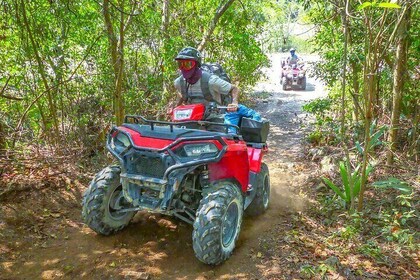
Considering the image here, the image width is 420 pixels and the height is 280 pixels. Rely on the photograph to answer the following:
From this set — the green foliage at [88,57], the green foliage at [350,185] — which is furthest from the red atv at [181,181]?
the green foliage at [350,185]

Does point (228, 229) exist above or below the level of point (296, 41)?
below

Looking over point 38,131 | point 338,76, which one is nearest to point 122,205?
point 38,131

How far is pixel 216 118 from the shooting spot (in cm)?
415

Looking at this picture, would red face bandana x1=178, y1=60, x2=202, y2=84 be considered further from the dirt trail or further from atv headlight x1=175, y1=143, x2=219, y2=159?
the dirt trail

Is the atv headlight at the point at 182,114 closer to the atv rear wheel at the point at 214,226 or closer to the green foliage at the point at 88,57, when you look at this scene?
the atv rear wheel at the point at 214,226

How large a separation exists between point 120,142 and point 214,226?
1227mm

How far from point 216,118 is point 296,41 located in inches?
1201

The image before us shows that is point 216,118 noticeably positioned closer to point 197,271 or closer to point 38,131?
point 197,271

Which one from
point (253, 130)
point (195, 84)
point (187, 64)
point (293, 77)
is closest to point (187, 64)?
point (187, 64)

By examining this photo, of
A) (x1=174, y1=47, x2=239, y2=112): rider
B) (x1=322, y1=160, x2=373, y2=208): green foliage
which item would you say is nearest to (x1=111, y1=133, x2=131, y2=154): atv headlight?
(x1=174, y1=47, x2=239, y2=112): rider

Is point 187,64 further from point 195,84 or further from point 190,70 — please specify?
point 195,84

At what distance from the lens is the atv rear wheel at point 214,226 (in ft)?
9.67

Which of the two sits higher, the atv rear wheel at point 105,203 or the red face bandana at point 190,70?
Answer: the red face bandana at point 190,70

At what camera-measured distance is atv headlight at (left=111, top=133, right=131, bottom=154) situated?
10.9 ft
